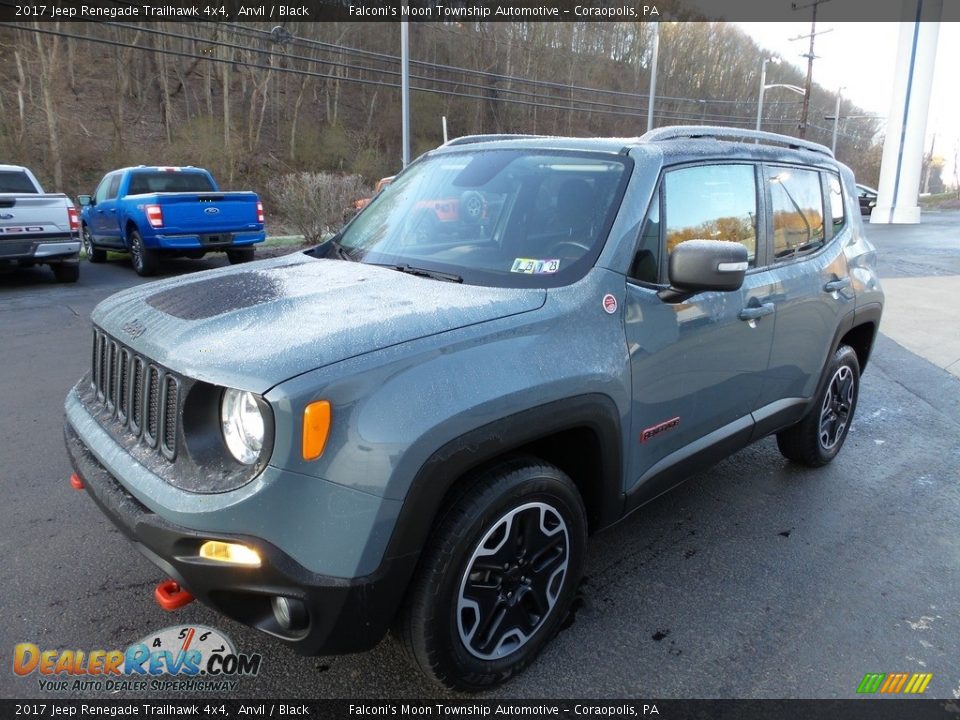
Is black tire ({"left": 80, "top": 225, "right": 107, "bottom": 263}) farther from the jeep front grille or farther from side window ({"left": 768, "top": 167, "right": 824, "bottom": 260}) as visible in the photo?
side window ({"left": 768, "top": 167, "right": 824, "bottom": 260})

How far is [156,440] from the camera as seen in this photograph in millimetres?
2189

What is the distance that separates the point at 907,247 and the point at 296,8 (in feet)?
93.9

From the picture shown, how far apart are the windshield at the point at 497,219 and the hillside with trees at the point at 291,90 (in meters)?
20.0

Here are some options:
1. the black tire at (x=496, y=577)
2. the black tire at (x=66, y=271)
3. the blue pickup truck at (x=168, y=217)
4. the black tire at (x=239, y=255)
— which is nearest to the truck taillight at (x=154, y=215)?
the blue pickup truck at (x=168, y=217)

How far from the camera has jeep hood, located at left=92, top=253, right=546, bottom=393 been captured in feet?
6.56

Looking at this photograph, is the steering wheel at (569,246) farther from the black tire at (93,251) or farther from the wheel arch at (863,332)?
the black tire at (93,251)

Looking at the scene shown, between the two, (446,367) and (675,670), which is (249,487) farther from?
(675,670)

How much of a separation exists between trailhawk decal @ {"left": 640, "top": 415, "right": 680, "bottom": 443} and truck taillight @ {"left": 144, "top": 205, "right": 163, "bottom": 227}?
10483 mm

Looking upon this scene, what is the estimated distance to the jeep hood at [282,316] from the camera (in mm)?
1999

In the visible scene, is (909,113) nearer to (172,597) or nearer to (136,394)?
(136,394)

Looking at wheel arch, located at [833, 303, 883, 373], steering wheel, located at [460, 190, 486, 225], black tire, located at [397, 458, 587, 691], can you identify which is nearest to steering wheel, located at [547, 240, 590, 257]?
steering wheel, located at [460, 190, 486, 225]

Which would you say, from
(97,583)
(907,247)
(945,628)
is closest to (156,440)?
(97,583)

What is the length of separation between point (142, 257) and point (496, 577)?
1124 cm

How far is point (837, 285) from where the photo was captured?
3.98m
